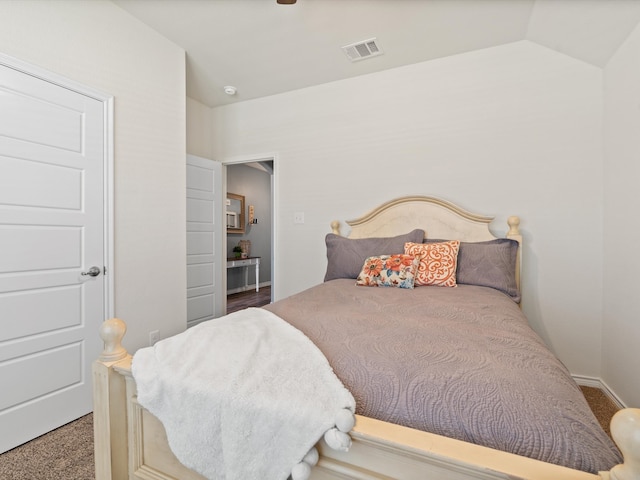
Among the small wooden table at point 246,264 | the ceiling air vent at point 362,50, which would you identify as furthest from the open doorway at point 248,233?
the ceiling air vent at point 362,50

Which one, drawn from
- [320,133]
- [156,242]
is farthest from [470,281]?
[156,242]

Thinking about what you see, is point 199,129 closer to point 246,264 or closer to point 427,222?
point 427,222

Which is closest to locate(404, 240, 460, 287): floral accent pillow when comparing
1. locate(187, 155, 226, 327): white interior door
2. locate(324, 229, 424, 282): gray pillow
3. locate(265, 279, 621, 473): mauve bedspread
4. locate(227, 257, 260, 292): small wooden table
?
locate(324, 229, 424, 282): gray pillow

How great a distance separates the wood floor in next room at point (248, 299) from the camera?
4.93m

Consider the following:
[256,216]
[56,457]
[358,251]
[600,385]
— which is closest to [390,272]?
[358,251]

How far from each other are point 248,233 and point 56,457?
16.7ft

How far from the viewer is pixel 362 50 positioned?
2619mm

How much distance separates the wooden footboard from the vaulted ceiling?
7.17 ft

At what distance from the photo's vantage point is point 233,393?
78cm

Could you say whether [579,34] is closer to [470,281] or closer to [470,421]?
[470,281]

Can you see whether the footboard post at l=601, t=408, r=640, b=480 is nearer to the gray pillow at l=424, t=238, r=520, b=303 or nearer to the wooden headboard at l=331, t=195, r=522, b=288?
the gray pillow at l=424, t=238, r=520, b=303

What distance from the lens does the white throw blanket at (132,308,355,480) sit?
715mm

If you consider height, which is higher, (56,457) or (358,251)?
(358,251)

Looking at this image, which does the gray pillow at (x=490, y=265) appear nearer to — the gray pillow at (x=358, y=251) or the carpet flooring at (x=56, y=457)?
the gray pillow at (x=358, y=251)
